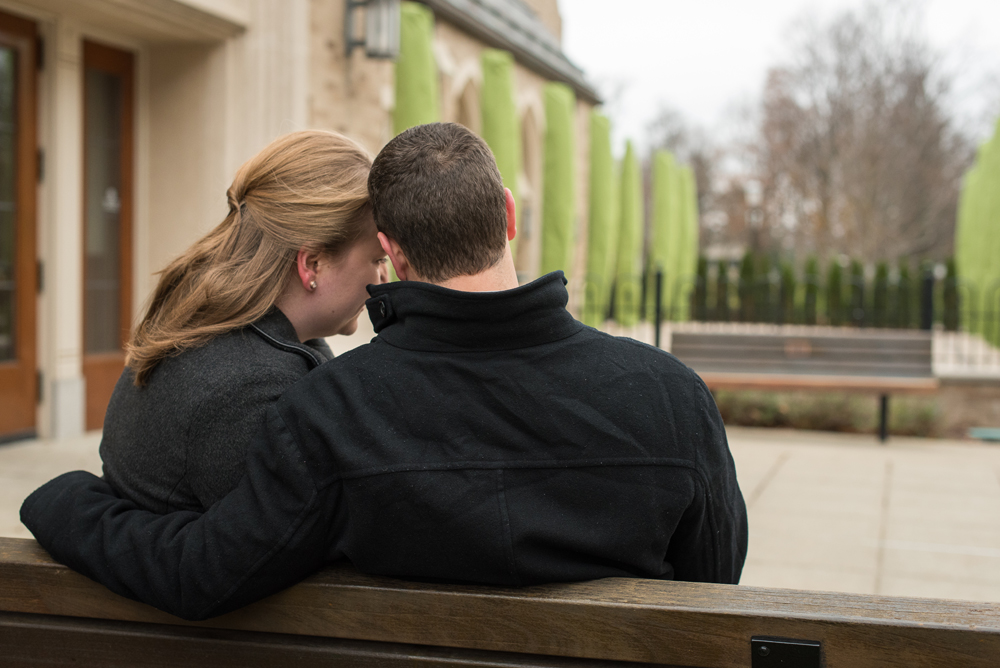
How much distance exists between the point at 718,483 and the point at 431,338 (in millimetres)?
494

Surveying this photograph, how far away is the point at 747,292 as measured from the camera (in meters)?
17.6

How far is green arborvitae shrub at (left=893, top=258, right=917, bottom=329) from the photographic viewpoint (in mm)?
15789

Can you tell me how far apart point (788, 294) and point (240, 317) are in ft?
55.0

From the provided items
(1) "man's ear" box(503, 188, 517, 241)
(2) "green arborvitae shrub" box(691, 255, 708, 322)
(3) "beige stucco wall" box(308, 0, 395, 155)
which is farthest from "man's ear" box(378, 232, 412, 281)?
(2) "green arborvitae shrub" box(691, 255, 708, 322)

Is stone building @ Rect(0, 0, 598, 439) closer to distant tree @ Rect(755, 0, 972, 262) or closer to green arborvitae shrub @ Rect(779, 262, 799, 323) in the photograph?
green arborvitae shrub @ Rect(779, 262, 799, 323)

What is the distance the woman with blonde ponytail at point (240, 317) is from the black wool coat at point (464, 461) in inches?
6.5

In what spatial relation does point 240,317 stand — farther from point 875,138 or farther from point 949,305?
point 875,138

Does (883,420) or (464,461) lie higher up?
(464,461)

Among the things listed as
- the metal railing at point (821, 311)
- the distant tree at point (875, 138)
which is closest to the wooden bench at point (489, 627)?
the metal railing at point (821, 311)

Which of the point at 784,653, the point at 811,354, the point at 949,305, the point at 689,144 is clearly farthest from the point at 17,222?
the point at 689,144

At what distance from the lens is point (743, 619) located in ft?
3.86

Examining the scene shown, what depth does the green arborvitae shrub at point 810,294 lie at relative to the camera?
1544cm

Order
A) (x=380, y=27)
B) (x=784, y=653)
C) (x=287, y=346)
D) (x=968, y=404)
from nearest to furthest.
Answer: (x=784, y=653)
(x=287, y=346)
(x=380, y=27)
(x=968, y=404)

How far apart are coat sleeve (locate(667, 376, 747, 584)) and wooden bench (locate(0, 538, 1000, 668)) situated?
139mm
